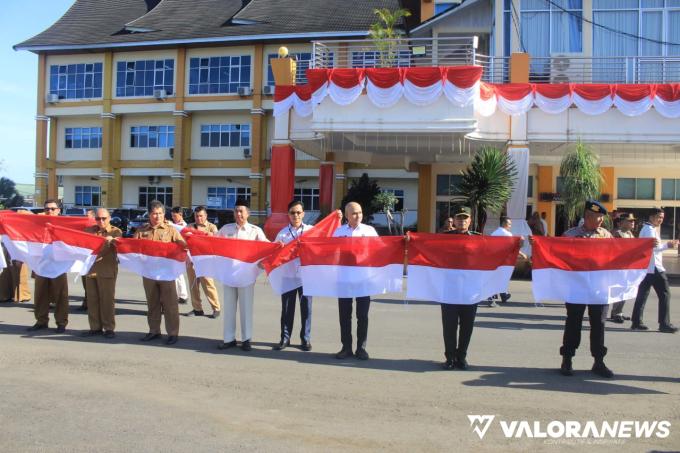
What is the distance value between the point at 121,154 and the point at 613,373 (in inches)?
1609

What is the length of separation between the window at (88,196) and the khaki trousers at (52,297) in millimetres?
37082

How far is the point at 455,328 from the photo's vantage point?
7.00 meters

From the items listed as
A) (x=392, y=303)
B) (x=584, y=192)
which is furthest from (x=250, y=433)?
(x=584, y=192)

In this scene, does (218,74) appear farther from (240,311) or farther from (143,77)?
(240,311)

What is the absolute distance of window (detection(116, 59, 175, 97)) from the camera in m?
40.8

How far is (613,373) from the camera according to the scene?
6.88 m

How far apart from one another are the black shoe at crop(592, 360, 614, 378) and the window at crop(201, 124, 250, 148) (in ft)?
116

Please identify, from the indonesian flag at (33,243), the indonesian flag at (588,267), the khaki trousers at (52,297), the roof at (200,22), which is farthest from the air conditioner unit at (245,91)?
the indonesian flag at (588,267)

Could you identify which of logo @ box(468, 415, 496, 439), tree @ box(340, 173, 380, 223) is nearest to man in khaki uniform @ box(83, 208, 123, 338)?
logo @ box(468, 415, 496, 439)

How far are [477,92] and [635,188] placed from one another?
12149mm

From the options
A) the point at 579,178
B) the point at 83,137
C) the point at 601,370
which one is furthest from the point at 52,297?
the point at 83,137

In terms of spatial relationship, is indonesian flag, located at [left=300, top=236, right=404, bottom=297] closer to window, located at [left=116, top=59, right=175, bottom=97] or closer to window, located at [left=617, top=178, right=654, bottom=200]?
window, located at [left=617, top=178, right=654, bottom=200]

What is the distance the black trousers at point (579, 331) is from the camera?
22.1ft

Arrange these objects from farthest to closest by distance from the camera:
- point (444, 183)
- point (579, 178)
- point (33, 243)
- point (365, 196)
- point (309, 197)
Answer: point (309, 197) < point (444, 183) < point (365, 196) < point (579, 178) < point (33, 243)
